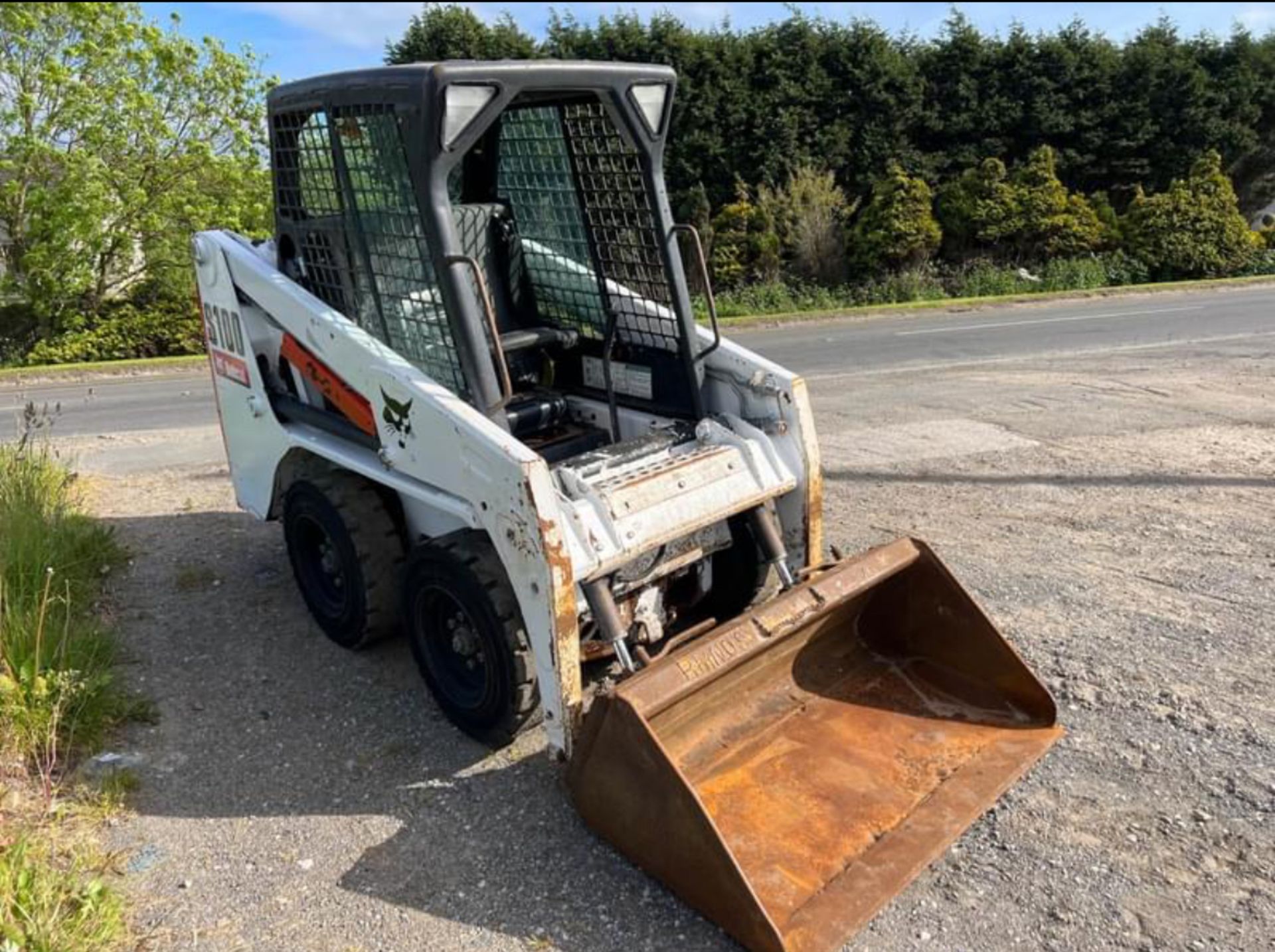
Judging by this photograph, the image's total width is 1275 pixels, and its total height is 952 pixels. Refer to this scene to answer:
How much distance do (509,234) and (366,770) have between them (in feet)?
8.25

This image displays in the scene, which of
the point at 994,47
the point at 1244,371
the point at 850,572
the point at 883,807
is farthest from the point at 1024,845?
the point at 994,47

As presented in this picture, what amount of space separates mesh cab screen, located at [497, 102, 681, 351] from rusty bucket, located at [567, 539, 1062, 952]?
1468 millimetres

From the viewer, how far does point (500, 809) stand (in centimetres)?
346

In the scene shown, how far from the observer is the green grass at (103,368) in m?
15.0

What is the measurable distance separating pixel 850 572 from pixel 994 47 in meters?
21.6

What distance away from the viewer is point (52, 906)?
9.24 feet

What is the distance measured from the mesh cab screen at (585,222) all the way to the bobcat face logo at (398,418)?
1201 millimetres

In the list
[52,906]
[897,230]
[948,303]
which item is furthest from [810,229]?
[52,906]

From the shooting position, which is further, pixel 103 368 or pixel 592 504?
pixel 103 368

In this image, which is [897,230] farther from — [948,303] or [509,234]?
[509,234]

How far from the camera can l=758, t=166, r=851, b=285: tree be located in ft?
66.0

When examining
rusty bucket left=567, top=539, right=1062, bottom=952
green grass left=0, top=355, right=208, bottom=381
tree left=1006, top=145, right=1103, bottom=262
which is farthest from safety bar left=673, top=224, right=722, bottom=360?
tree left=1006, top=145, right=1103, bottom=262

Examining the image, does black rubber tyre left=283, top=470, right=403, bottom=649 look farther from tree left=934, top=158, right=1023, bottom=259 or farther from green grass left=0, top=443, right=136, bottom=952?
tree left=934, top=158, right=1023, bottom=259

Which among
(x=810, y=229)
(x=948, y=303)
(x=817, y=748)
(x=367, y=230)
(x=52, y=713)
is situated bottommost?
(x=817, y=748)
